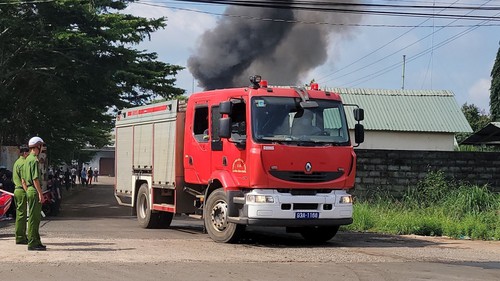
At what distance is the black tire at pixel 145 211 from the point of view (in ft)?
50.7

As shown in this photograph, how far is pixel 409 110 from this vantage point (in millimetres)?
34219

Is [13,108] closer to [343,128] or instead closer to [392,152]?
[392,152]

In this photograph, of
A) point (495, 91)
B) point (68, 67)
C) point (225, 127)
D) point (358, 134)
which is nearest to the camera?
point (225, 127)

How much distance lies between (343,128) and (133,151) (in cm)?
608

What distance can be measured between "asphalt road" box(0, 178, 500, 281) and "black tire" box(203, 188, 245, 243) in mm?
196

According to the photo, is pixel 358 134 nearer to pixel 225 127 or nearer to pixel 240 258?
pixel 225 127

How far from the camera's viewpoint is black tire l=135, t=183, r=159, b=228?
1545cm

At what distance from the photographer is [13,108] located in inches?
1077

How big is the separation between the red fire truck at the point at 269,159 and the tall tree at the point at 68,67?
1182 cm

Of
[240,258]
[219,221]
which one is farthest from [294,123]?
[240,258]

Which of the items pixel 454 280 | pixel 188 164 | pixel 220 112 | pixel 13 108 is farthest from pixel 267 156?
pixel 13 108

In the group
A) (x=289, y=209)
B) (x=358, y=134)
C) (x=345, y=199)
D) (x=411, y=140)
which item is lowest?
(x=289, y=209)

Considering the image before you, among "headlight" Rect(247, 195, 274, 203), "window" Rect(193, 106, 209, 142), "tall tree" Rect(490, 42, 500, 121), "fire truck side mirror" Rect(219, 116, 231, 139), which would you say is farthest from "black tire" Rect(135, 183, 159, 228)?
"tall tree" Rect(490, 42, 500, 121)

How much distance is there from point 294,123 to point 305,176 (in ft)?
3.11
